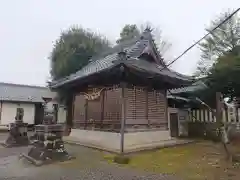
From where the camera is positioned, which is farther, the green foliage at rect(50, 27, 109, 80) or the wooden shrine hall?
the green foliage at rect(50, 27, 109, 80)

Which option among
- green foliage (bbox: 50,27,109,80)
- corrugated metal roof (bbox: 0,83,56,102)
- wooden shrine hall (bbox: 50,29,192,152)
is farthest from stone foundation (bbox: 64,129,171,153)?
corrugated metal roof (bbox: 0,83,56,102)

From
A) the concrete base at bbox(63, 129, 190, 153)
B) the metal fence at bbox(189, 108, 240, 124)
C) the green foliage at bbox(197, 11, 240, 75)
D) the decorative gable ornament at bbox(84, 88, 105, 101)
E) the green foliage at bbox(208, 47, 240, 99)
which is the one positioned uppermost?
the green foliage at bbox(197, 11, 240, 75)

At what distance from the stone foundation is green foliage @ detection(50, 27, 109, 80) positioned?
368 inches

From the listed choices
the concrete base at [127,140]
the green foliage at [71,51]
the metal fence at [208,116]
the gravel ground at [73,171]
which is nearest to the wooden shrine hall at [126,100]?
the concrete base at [127,140]

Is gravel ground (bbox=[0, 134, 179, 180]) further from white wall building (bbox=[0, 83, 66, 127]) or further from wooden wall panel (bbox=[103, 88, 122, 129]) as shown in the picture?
white wall building (bbox=[0, 83, 66, 127])

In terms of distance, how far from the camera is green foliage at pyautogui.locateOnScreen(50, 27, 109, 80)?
2198 centimetres

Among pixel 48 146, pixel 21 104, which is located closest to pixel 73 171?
pixel 48 146

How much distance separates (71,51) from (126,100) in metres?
12.1

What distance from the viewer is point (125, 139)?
11.4m

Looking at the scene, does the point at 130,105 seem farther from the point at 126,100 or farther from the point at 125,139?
the point at 125,139

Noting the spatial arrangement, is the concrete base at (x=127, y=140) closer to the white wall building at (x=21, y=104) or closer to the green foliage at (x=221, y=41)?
the green foliage at (x=221, y=41)

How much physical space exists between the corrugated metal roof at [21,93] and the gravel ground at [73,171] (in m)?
16.9

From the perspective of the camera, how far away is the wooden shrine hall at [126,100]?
11352 mm

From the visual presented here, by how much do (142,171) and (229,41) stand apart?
11.2 m
